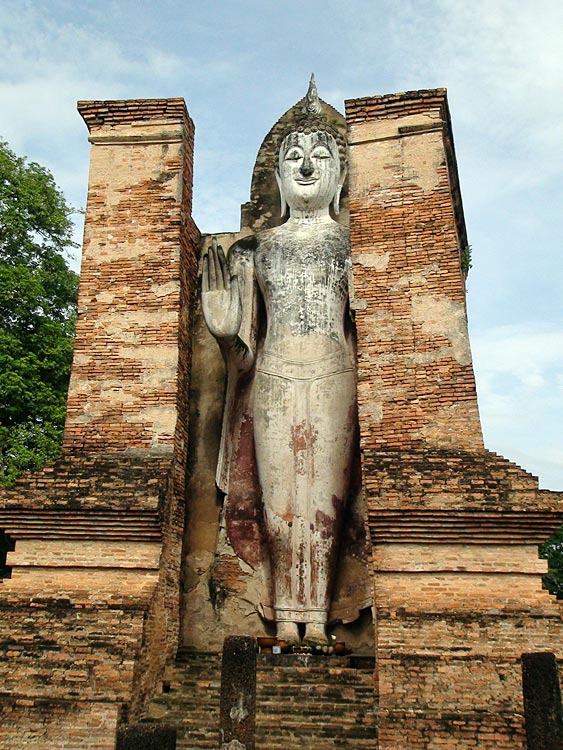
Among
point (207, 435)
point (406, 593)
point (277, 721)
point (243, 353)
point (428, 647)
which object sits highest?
point (243, 353)

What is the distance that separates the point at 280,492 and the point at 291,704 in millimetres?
2215

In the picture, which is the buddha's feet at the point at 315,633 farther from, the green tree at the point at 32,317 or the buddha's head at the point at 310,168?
the green tree at the point at 32,317

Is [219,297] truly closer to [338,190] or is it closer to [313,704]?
[338,190]

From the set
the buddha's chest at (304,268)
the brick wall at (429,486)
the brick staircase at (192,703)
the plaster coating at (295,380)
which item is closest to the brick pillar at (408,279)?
the brick wall at (429,486)

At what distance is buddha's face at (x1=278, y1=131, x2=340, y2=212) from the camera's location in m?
9.70

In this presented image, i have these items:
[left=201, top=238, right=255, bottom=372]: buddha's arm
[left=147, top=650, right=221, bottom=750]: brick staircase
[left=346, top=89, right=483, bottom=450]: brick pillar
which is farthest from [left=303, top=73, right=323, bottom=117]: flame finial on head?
[left=147, top=650, right=221, bottom=750]: brick staircase

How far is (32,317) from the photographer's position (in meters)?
15.5

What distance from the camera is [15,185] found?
16.5 metres

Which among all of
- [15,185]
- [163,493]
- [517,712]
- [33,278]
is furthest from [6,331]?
[517,712]

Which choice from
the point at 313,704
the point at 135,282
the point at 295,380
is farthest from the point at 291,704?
the point at 135,282

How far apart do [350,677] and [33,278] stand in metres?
10.6

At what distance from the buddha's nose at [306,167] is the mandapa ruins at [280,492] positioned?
0.8 inches

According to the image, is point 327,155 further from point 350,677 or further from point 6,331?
point 6,331

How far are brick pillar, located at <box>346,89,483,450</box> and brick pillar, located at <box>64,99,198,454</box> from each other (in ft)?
6.74
